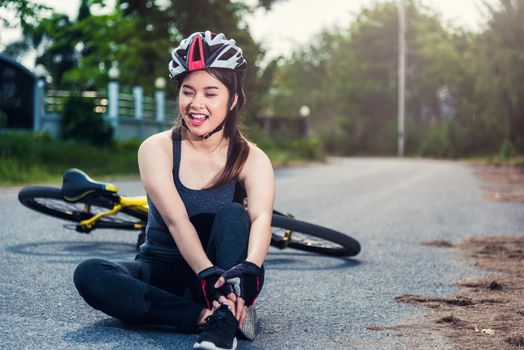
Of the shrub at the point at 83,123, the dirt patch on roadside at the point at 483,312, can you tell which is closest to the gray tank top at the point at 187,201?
the dirt patch on roadside at the point at 483,312

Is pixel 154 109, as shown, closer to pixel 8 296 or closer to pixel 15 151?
pixel 15 151

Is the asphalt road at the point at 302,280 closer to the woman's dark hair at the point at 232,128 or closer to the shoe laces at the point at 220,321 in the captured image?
the shoe laces at the point at 220,321

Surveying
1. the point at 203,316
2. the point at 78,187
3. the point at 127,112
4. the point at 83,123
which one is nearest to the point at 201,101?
the point at 203,316

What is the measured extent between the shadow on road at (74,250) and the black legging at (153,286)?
215 cm

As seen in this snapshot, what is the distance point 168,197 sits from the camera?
3871mm

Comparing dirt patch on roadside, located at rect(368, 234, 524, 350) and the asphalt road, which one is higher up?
dirt patch on roadside, located at rect(368, 234, 524, 350)

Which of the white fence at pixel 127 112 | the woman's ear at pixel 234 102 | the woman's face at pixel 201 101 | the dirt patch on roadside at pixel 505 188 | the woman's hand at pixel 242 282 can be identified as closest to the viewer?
the woman's hand at pixel 242 282

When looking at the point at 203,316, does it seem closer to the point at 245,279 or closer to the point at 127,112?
the point at 245,279

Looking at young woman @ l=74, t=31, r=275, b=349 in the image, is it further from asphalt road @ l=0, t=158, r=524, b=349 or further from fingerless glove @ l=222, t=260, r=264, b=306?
asphalt road @ l=0, t=158, r=524, b=349

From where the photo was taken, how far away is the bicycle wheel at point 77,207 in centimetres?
632

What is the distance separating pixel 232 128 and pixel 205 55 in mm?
396

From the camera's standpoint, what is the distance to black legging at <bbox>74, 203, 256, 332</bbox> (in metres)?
3.77

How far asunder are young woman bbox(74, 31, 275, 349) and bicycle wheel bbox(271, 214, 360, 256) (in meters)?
A: 1.87

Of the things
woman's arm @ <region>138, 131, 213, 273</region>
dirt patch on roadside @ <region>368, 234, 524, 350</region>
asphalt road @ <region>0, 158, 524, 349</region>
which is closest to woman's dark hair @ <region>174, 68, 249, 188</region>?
woman's arm @ <region>138, 131, 213, 273</region>
